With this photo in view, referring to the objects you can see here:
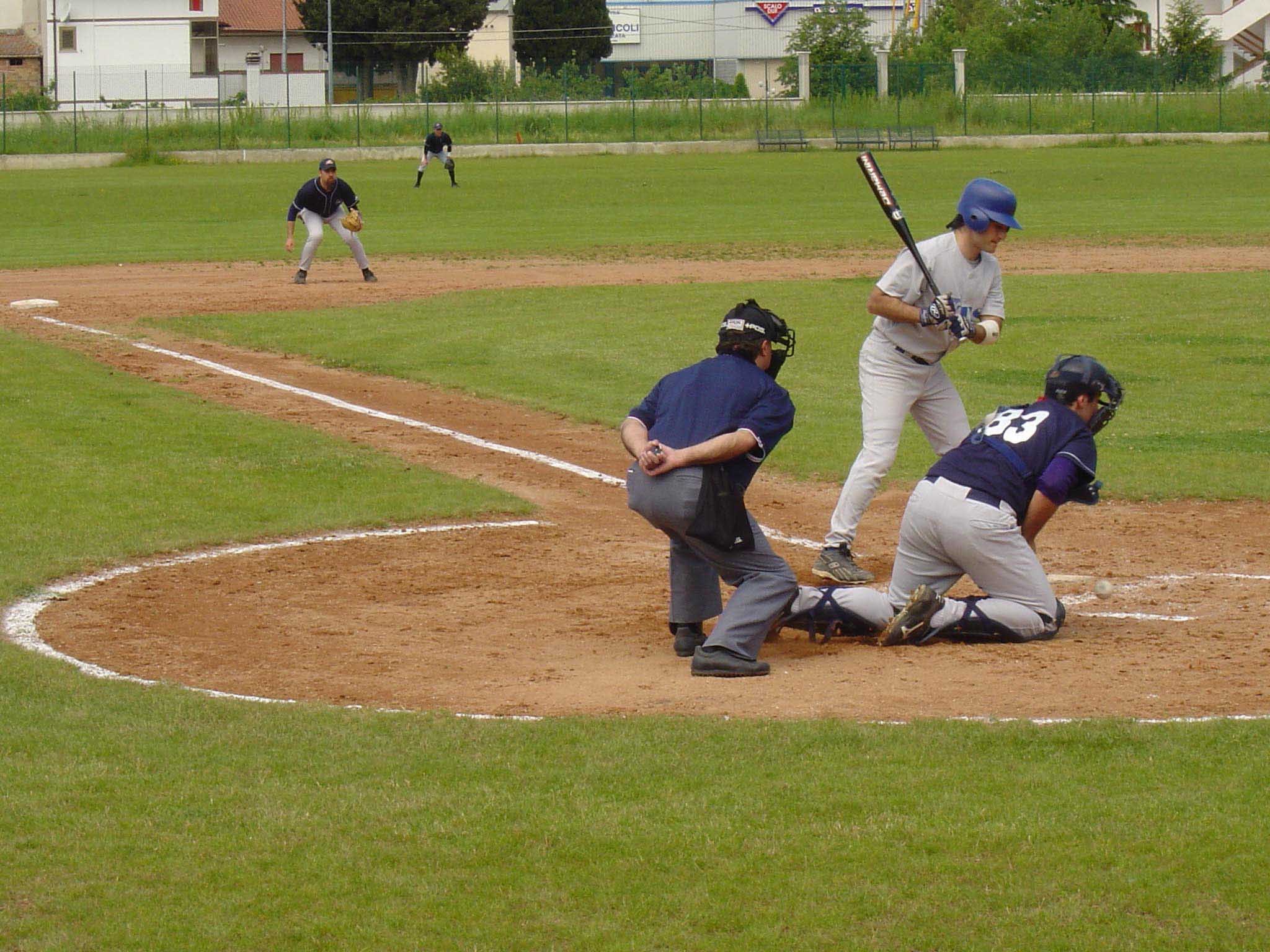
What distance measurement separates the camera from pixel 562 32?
8762 cm

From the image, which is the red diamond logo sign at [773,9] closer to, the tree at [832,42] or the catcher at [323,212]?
the tree at [832,42]

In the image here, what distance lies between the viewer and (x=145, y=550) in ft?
29.5

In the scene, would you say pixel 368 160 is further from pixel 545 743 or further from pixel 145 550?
pixel 545 743

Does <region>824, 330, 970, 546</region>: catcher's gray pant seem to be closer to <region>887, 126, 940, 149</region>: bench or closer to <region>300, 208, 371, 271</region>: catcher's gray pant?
<region>300, 208, 371, 271</region>: catcher's gray pant

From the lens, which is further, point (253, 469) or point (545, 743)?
point (253, 469)

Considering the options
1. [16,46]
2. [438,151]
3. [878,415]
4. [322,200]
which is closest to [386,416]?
[878,415]

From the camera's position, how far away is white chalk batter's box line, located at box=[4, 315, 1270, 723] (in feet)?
21.0

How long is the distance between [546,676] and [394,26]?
251 feet

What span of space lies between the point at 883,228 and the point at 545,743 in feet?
79.7

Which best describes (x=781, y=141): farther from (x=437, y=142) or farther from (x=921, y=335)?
(x=921, y=335)

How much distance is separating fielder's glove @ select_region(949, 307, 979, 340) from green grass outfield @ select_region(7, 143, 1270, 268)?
1692 centimetres

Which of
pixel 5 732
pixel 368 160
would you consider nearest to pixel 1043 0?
pixel 368 160

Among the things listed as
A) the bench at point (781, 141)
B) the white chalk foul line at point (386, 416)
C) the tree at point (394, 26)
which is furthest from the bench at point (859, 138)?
the white chalk foul line at point (386, 416)

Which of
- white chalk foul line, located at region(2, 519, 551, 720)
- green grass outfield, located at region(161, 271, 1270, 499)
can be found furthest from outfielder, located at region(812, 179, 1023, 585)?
green grass outfield, located at region(161, 271, 1270, 499)
